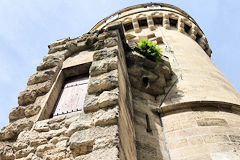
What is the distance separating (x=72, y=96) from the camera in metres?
4.48

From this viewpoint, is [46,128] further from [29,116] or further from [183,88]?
[183,88]

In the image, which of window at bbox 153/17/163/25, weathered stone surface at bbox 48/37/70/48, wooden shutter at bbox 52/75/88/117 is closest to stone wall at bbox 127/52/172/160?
wooden shutter at bbox 52/75/88/117

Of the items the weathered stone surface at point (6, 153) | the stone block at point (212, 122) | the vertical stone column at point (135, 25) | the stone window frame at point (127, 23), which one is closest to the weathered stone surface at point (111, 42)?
the stone block at point (212, 122)

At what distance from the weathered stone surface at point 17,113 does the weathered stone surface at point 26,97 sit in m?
0.16

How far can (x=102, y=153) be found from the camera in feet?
8.13

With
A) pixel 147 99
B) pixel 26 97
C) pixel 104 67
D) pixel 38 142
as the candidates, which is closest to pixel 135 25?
pixel 147 99

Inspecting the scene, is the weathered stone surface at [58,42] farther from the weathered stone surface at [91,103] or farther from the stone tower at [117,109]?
the weathered stone surface at [91,103]

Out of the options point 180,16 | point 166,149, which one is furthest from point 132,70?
point 180,16

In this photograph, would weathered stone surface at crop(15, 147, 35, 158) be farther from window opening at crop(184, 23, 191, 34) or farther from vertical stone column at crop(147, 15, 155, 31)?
window opening at crop(184, 23, 191, 34)

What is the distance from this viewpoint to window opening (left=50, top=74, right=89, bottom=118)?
13.6 feet

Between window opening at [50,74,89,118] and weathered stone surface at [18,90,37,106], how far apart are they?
1.42 feet

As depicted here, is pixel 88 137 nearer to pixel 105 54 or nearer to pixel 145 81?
pixel 105 54

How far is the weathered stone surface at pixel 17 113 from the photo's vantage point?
152 inches

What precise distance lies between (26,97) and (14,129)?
739mm
